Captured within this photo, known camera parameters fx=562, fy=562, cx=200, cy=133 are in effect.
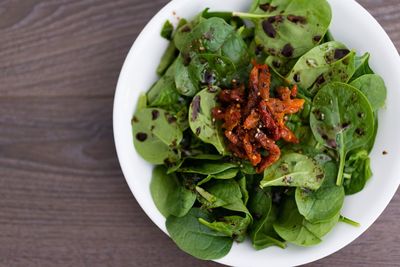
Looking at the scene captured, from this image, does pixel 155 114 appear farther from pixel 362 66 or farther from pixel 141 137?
pixel 362 66

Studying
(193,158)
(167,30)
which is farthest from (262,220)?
(167,30)

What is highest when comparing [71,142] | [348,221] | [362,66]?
[362,66]

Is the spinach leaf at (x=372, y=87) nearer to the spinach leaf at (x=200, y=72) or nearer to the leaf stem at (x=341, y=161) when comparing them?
the leaf stem at (x=341, y=161)

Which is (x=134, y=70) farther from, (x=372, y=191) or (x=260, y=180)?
(x=372, y=191)

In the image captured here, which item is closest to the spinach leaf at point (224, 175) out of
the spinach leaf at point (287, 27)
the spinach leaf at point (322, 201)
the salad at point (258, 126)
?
the salad at point (258, 126)

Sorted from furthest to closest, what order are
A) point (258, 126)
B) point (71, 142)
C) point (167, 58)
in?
point (71, 142)
point (167, 58)
point (258, 126)
